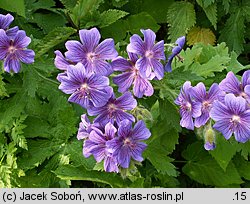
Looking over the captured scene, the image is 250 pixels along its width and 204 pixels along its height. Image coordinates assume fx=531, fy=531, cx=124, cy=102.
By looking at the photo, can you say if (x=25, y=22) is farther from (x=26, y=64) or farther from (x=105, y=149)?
(x=105, y=149)

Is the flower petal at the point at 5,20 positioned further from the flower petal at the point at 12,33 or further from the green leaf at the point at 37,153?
the green leaf at the point at 37,153

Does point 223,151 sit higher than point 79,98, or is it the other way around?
point 79,98

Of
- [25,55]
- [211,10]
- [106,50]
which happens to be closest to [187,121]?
[106,50]

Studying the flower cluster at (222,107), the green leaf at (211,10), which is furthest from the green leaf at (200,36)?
the flower cluster at (222,107)

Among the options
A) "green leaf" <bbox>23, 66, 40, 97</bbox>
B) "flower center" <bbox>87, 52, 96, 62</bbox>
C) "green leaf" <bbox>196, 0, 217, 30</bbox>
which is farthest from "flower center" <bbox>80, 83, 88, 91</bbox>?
"green leaf" <bbox>196, 0, 217, 30</bbox>

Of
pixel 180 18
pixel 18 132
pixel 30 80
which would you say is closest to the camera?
pixel 30 80

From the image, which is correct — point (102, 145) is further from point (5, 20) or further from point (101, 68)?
point (5, 20)
